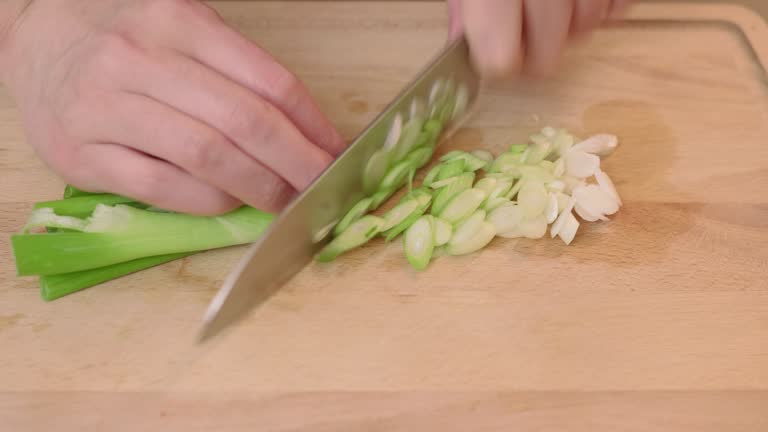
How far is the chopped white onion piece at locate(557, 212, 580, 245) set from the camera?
111 centimetres

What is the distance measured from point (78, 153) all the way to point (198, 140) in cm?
23

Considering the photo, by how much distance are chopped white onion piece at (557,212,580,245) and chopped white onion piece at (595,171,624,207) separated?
77 mm

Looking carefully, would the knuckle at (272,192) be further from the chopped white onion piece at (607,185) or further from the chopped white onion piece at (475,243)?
the chopped white onion piece at (607,185)

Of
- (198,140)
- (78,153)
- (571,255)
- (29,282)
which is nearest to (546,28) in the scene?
(571,255)

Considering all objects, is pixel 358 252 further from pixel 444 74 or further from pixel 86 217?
pixel 86 217

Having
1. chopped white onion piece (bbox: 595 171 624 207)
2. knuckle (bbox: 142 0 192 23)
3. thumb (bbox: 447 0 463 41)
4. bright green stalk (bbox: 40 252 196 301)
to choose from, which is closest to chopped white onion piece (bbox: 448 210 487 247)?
chopped white onion piece (bbox: 595 171 624 207)

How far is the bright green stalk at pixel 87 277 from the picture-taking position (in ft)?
3.35

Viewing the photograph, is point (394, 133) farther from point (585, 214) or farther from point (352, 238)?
point (585, 214)

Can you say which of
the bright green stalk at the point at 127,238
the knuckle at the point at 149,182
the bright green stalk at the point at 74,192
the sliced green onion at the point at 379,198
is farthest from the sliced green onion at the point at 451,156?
the bright green stalk at the point at 74,192

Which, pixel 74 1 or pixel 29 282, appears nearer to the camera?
pixel 29 282

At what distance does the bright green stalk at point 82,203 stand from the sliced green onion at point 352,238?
12.7 inches

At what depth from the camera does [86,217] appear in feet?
3.59

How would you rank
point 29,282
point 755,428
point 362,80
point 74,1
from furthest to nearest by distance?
point 362,80 → point 74,1 → point 29,282 → point 755,428

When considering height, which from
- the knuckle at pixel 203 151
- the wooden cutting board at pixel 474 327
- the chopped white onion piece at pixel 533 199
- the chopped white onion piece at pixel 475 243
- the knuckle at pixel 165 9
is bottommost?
the wooden cutting board at pixel 474 327
